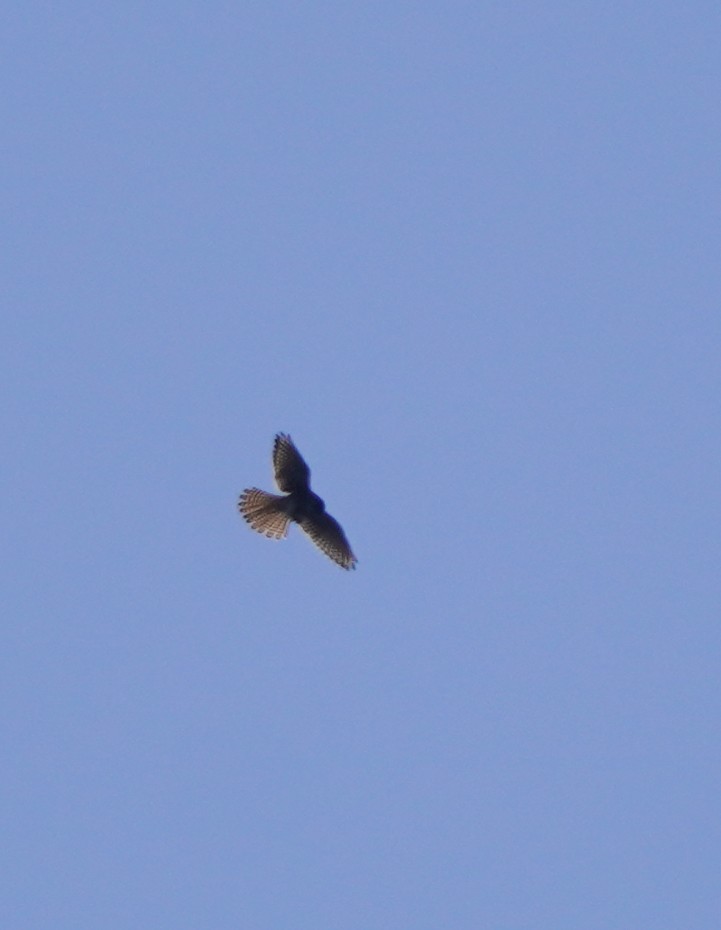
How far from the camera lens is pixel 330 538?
2905cm

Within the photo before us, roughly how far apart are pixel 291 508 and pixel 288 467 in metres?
0.53

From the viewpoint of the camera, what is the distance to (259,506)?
1126 inches

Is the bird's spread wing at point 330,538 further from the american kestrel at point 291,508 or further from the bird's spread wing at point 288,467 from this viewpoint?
the bird's spread wing at point 288,467

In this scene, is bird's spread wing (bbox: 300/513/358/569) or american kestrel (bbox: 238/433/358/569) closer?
american kestrel (bbox: 238/433/358/569)

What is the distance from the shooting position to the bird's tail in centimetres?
2855

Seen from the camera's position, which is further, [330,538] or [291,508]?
[330,538]

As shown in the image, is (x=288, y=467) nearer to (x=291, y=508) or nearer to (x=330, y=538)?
(x=291, y=508)

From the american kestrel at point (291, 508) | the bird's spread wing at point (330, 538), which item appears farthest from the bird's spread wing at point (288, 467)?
the bird's spread wing at point (330, 538)

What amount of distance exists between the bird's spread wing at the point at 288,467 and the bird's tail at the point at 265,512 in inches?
8.3

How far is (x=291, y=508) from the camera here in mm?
28531

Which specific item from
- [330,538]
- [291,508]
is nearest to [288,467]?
[291,508]

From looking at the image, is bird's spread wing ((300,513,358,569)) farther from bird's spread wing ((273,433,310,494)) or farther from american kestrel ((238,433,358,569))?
bird's spread wing ((273,433,310,494))

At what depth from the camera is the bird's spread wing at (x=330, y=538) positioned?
2883 centimetres

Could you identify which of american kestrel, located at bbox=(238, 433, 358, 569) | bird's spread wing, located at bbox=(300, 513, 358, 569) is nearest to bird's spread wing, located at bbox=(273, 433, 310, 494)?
american kestrel, located at bbox=(238, 433, 358, 569)
